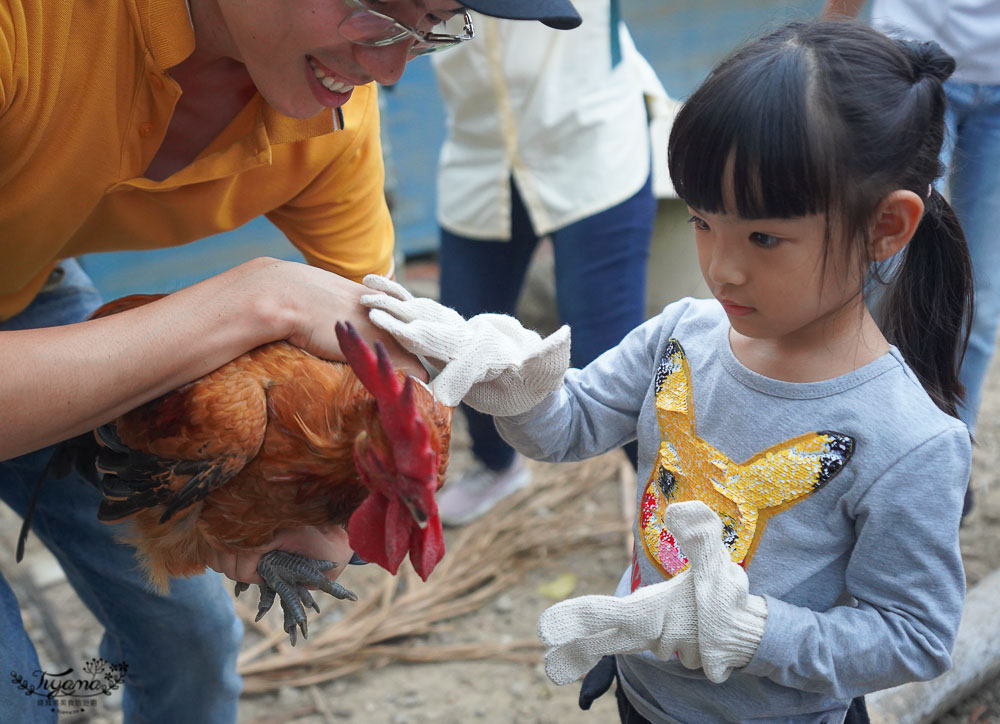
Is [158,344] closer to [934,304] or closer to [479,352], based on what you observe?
[479,352]

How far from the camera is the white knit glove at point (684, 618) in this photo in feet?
4.69

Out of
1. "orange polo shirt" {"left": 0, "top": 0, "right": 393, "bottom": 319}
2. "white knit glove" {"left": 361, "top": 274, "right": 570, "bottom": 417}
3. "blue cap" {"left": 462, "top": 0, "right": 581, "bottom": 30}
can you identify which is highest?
"blue cap" {"left": 462, "top": 0, "right": 581, "bottom": 30}

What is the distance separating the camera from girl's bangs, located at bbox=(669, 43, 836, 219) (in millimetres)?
1347

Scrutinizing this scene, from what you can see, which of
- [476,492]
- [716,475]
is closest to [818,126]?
[716,475]

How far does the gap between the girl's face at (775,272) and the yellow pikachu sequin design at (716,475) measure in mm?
208

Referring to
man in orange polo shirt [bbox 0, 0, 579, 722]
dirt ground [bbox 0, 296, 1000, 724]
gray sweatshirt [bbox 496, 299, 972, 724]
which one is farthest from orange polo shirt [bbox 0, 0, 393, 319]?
dirt ground [bbox 0, 296, 1000, 724]

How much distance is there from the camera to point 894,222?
1418mm

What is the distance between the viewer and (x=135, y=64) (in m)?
1.67

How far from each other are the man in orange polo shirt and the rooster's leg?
0.04 m

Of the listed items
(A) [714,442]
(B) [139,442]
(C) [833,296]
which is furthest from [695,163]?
(B) [139,442]

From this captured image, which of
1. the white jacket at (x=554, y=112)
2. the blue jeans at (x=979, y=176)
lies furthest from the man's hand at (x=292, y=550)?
the blue jeans at (x=979, y=176)

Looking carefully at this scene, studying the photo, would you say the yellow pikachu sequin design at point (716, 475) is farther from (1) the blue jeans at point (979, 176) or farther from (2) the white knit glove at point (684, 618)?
(1) the blue jeans at point (979, 176)

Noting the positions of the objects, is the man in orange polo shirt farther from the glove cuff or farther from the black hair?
the glove cuff

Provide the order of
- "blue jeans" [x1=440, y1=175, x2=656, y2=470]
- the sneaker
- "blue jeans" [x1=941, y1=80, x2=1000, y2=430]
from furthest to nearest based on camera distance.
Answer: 1. the sneaker
2. "blue jeans" [x1=440, y1=175, x2=656, y2=470]
3. "blue jeans" [x1=941, y1=80, x2=1000, y2=430]
